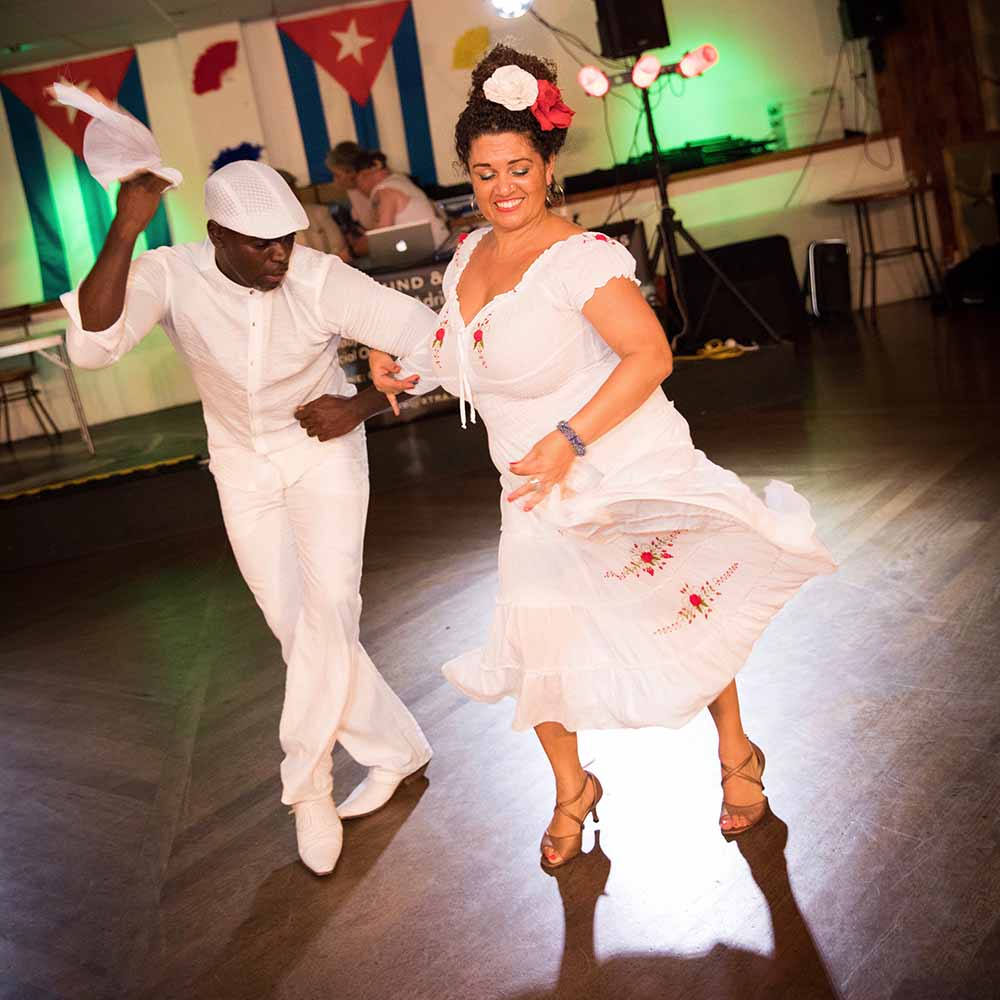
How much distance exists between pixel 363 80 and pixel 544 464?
8.28m

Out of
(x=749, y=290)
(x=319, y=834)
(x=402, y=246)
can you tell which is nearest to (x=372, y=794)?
(x=319, y=834)

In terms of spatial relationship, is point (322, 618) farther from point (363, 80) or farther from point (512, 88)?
point (363, 80)

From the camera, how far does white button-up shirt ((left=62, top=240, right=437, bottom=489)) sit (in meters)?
2.46

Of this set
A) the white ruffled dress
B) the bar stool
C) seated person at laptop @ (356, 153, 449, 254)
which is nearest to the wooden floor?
the white ruffled dress

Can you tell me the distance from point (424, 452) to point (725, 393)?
1742 mm

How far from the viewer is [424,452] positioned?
6.51m

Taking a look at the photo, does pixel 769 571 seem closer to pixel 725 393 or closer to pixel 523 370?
pixel 523 370

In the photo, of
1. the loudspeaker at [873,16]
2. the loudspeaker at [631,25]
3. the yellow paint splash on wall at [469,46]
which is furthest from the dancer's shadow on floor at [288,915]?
the loudspeaker at [873,16]

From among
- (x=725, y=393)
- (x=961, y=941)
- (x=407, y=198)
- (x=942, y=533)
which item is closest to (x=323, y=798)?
(x=961, y=941)

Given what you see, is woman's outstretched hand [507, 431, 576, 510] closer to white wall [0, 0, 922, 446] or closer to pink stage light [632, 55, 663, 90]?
pink stage light [632, 55, 663, 90]

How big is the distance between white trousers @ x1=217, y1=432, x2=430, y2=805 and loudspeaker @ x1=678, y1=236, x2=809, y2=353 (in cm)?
599

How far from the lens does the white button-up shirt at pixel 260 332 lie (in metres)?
2.46

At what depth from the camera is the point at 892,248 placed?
9734 millimetres

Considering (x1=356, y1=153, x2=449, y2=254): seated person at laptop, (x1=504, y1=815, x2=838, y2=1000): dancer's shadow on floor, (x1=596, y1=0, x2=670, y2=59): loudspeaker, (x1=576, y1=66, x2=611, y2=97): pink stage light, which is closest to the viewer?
(x1=504, y1=815, x2=838, y2=1000): dancer's shadow on floor
